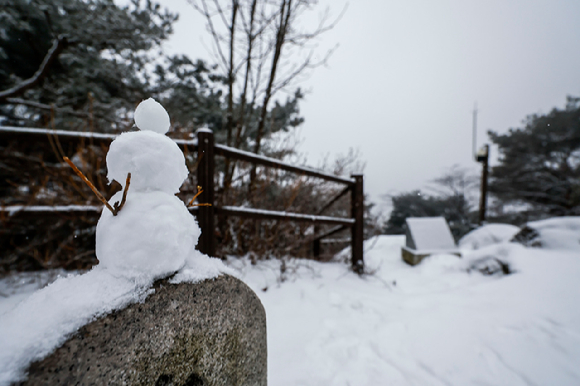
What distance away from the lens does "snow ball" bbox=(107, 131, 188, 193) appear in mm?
702

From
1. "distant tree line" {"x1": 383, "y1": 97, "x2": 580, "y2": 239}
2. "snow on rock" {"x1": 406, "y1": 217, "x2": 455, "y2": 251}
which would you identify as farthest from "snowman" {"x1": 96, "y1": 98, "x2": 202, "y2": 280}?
"distant tree line" {"x1": 383, "y1": 97, "x2": 580, "y2": 239}

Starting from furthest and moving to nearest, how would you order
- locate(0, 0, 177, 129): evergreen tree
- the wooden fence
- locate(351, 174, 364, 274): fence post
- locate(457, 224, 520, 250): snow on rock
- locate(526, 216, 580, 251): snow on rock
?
locate(457, 224, 520, 250): snow on rock < locate(0, 0, 177, 129): evergreen tree < locate(351, 174, 364, 274): fence post < locate(526, 216, 580, 251): snow on rock < the wooden fence

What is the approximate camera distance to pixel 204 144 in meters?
1.91

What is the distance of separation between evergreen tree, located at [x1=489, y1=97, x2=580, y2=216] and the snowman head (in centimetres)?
1542

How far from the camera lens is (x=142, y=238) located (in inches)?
25.6

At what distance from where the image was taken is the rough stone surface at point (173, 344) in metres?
0.52

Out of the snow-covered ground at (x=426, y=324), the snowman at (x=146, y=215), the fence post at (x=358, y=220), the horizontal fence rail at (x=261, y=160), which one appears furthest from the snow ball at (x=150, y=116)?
the fence post at (x=358, y=220)

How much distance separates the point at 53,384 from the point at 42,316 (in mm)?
145

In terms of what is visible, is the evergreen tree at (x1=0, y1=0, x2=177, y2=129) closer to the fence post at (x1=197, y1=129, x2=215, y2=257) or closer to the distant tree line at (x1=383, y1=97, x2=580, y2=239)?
the fence post at (x1=197, y1=129, x2=215, y2=257)

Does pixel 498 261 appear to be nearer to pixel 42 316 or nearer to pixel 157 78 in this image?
pixel 42 316

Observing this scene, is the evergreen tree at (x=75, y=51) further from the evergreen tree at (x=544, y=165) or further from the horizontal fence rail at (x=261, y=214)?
the evergreen tree at (x=544, y=165)

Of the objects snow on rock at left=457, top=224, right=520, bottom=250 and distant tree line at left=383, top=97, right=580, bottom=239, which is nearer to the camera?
snow on rock at left=457, top=224, right=520, bottom=250

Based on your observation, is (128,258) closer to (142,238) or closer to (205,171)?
(142,238)

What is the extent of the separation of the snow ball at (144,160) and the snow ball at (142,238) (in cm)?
4
